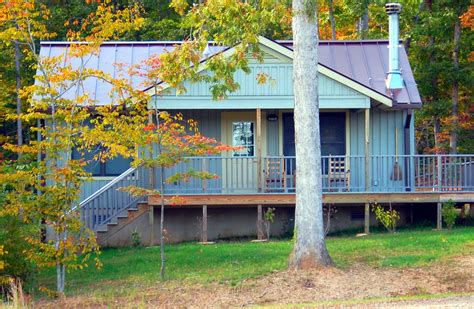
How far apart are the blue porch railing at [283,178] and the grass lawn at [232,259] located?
1.46m

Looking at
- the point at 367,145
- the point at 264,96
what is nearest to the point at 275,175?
the point at 264,96

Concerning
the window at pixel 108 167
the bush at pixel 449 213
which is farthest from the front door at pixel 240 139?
the bush at pixel 449 213

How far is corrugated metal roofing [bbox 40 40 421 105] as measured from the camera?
22.3 meters

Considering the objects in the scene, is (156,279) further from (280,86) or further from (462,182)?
(462,182)

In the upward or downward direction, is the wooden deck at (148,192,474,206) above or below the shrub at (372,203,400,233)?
above

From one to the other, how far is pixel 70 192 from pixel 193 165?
7.02 m

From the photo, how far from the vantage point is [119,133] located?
14969 millimetres

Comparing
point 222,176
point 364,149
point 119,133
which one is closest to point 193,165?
point 222,176

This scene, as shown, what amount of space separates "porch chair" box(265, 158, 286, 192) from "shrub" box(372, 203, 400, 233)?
244 cm

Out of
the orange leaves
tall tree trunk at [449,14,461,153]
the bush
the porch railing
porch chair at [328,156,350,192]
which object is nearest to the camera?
the porch railing

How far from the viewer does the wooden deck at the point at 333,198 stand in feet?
66.2

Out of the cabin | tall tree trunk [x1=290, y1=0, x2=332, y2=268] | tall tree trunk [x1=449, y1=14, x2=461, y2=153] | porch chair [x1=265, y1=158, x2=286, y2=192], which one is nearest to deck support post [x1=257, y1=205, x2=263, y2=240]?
the cabin

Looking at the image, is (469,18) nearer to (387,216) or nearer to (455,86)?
(455,86)

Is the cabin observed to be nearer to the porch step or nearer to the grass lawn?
the porch step
